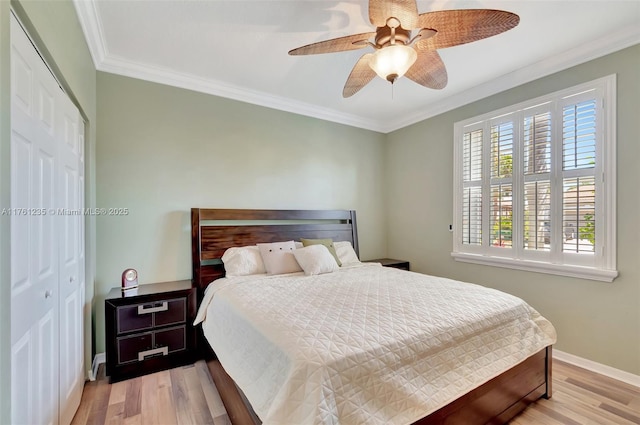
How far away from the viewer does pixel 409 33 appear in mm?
1801

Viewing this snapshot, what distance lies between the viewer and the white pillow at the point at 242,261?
111 inches

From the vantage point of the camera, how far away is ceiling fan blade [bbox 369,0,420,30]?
5.00ft

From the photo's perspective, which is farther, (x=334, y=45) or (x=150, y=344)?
(x=150, y=344)

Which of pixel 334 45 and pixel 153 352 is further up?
pixel 334 45

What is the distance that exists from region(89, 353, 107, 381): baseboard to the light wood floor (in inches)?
2.2

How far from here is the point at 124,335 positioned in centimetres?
234

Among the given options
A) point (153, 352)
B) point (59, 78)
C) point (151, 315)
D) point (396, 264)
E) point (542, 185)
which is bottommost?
point (153, 352)

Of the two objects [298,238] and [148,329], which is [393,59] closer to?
[298,238]

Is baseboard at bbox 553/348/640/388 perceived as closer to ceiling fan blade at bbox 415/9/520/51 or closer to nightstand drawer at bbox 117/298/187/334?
ceiling fan blade at bbox 415/9/520/51

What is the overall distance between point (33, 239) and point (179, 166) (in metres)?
1.73

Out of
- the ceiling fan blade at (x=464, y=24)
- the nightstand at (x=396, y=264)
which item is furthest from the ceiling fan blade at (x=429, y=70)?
the nightstand at (x=396, y=264)

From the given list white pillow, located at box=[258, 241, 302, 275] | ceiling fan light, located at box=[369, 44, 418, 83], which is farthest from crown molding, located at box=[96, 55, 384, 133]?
ceiling fan light, located at box=[369, 44, 418, 83]

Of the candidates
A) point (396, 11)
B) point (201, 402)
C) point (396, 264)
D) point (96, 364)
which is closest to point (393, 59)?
point (396, 11)
